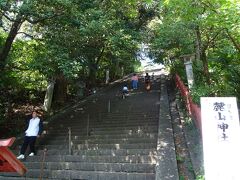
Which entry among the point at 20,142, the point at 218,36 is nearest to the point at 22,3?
the point at 20,142

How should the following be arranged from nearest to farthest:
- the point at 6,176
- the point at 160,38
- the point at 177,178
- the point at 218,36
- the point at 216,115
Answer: the point at 216,115 → the point at 177,178 → the point at 6,176 → the point at 218,36 → the point at 160,38

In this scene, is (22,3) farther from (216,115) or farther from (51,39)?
(216,115)

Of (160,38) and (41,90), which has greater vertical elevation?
(160,38)

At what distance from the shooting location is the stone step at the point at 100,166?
859 centimetres

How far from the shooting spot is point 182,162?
867 centimetres

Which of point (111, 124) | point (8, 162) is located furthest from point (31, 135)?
point (111, 124)

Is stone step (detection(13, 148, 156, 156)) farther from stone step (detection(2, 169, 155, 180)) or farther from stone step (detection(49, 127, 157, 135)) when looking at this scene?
stone step (detection(49, 127, 157, 135))

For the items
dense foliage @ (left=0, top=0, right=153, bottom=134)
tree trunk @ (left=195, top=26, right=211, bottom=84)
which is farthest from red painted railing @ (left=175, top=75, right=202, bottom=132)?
dense foliage @ (left=0, top=0, right=153, bottom=134)

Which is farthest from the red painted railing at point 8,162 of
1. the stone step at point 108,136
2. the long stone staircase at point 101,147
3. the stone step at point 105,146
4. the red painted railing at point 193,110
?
the stone step at point 108,136

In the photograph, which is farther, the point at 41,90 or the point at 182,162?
the point at 41,90

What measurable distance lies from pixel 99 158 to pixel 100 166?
68cm

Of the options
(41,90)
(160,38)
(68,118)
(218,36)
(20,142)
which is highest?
(160,38)

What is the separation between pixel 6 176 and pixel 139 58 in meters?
21.2

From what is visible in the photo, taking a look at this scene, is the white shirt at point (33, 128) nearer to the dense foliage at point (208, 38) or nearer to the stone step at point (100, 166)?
the stone step at point (100, 166)
